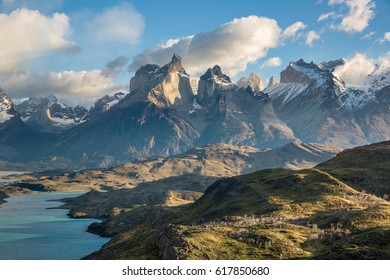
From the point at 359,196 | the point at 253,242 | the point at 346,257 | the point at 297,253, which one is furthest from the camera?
→ the point at 359,196

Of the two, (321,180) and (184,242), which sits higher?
(321,180)

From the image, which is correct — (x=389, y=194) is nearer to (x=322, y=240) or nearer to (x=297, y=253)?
(x=322, y=240)

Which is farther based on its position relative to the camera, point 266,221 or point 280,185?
point 280,185
